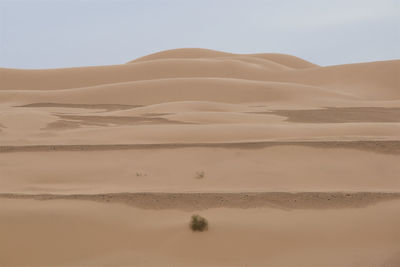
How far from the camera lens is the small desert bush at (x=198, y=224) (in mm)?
8000

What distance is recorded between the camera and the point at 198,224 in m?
8.02

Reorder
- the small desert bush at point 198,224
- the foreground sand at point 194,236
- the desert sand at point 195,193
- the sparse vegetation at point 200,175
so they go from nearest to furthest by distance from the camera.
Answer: the foreground sand at point 194,236
the desert sand at point 195,193
the small desert bush at point 198,224
the sparse vegetation at point 200,175

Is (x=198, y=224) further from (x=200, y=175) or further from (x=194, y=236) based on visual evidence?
(x=200, y=175)

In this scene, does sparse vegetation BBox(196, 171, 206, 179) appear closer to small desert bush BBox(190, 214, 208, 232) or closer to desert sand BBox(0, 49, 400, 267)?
desert sand BBox(0, 49, 400, 267)

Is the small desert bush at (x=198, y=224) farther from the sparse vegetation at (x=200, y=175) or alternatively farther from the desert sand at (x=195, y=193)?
the sparse vegetation at (x=200, y=175)

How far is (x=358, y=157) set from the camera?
38.8ft

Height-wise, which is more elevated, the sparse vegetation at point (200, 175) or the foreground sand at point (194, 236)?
the sparse vegetation at point (200, 175)

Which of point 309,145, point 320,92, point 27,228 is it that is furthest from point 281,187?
point 320,92

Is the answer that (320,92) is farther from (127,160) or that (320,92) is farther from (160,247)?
(160,247)

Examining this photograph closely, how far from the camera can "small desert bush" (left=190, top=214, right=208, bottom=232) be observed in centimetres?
800

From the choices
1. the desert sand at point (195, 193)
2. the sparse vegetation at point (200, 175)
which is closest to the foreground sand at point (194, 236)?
the desert sand at point (195, 193)

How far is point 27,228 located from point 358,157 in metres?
7.05

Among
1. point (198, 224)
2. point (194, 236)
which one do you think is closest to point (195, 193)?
point (198, 224)

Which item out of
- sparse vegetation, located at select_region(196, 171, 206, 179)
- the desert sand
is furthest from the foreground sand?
sparse vegetation, located at select_region(196, 171, 206, 179)
